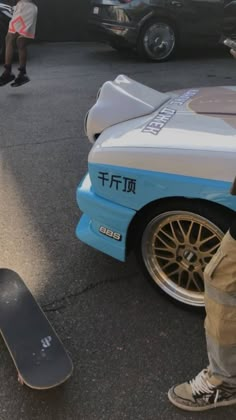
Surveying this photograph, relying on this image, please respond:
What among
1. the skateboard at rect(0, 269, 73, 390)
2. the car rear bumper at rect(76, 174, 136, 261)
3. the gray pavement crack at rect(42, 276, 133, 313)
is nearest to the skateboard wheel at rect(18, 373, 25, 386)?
the skateboard at rect(0, 269, 73, 390)

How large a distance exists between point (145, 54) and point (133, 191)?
6.80m

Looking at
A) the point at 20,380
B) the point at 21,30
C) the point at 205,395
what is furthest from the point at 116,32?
the point at 205,395

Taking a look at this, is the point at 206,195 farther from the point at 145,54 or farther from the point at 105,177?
the point at 145,54

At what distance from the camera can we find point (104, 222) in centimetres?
259

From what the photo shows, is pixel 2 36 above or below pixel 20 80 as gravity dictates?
above

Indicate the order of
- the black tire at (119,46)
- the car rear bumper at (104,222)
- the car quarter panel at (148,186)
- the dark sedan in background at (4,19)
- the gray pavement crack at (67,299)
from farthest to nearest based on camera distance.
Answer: the black tire at (119,46), the dark sedan in background at (4,19), the gray pavement crack at (67,299), the car rear bumper at (104,222), the car quarter panel at (148,186)

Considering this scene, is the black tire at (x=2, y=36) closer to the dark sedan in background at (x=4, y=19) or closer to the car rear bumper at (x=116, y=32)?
the dark sedan in background at (x=4, y=19)

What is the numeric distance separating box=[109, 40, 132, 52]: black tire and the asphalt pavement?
157 inches

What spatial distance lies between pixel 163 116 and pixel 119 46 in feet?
22.6

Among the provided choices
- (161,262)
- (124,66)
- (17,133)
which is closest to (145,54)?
(124,66)

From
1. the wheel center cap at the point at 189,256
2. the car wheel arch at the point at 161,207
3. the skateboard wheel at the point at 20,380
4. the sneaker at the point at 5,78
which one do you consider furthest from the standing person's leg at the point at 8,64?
the skateboard wheel at the point at 20,380

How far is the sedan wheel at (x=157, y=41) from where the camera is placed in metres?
8.41

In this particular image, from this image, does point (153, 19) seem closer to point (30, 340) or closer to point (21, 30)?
point (21, 30)

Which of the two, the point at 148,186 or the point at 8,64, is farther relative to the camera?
the point at 8,64
